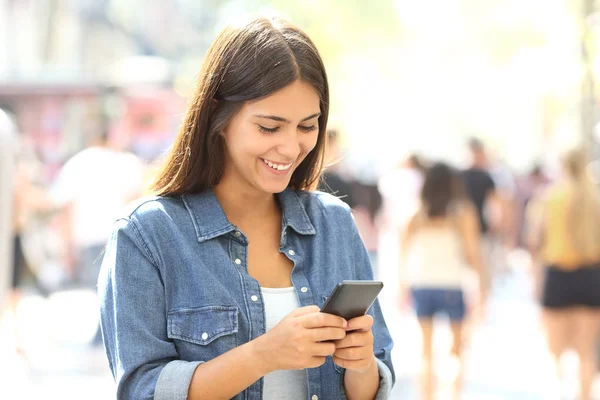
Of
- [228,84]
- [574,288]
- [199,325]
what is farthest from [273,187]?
[574,288]

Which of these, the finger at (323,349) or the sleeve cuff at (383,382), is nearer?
the finger at (323,349)

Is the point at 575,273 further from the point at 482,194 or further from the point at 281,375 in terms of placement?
the point at 281,375

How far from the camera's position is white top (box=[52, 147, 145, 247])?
26.9 ft

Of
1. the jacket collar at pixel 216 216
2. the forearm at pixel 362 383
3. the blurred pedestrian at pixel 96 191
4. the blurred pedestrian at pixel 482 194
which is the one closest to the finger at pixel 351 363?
the forearm at pixel 362 383

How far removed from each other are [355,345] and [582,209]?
215 inches

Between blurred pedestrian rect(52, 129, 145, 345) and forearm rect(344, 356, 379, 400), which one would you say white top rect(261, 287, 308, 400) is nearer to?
forearm rect(344, 356, 379, 400)

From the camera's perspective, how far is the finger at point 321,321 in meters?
2.16

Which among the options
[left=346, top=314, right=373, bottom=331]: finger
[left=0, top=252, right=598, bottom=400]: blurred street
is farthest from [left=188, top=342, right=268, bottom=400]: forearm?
[left=0, top=252, right=598, bottom=400]: blurred street

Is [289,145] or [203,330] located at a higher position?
[289,145]

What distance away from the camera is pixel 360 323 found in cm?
225

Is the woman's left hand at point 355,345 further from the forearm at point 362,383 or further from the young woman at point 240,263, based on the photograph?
the forearm at point 362,383

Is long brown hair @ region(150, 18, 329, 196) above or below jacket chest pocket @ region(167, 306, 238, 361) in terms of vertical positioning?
above

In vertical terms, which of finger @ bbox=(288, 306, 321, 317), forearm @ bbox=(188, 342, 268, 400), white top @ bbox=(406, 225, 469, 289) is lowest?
forearm @ bbox=(188, 342, 268, 400)

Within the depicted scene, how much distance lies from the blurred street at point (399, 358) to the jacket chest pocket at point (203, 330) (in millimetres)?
4999
